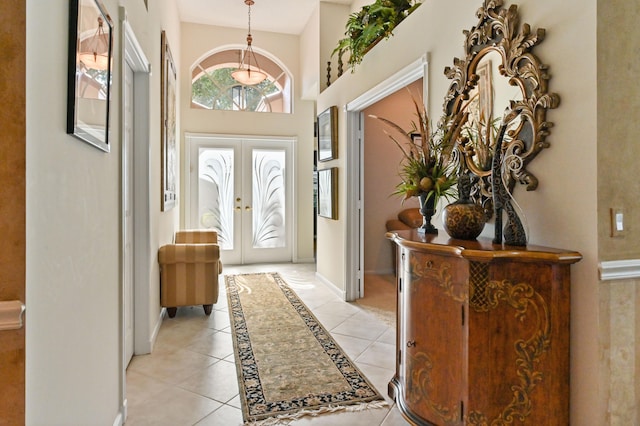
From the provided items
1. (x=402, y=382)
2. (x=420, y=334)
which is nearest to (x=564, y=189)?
(x=420, y=334)

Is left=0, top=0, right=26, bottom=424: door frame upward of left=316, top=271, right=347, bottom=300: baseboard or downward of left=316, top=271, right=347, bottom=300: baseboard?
upward

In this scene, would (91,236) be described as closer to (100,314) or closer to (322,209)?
(100,314)

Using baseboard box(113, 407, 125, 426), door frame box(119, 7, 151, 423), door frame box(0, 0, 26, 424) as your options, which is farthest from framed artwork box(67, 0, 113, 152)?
baseboard box(113, 407, 125, 426)

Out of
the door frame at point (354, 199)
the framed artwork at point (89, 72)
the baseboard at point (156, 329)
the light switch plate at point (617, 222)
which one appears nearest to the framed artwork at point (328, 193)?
Result: the door frame at point (354, 199)

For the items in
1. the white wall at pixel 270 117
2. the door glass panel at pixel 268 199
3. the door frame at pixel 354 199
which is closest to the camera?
the door frame at pixel 354 199

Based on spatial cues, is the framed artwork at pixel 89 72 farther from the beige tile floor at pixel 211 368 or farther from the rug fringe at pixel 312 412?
the rug fringe at pixel 312 412

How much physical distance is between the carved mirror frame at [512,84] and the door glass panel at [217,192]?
15.0 feet

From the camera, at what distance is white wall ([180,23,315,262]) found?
232 inches

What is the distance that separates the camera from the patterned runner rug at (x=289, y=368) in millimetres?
2109

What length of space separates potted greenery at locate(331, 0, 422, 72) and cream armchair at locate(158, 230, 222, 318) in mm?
2323

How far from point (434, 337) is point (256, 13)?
5360 mm

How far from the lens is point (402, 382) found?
2021 mm

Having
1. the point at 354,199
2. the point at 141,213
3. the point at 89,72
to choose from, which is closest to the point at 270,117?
the point at 354,199

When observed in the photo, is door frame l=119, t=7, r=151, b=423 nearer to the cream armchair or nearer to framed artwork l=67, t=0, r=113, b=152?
the cream armchair
